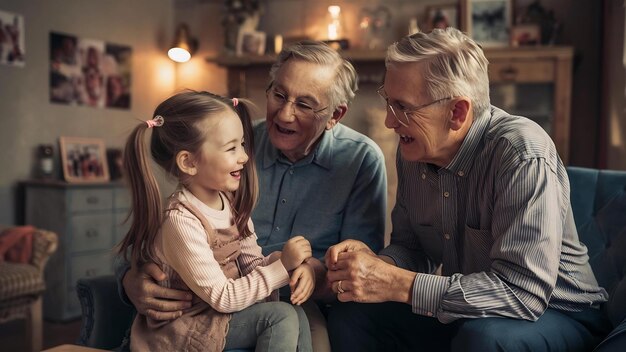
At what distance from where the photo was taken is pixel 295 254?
5.10 ft

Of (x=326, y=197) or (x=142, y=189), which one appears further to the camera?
(x=326, y=197)

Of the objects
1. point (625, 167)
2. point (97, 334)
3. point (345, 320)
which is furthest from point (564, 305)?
point (625, 167)

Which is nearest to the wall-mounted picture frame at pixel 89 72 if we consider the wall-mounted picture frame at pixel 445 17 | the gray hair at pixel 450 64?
the wall-mounted picture frame at pixel 445 17

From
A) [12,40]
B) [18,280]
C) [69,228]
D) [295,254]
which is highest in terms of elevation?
[12,40]

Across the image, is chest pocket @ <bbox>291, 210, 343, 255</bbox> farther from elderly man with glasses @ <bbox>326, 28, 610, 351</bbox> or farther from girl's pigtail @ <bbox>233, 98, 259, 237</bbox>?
girl's pigtail @ <bbox>233, 98, 259, 237</bbox>

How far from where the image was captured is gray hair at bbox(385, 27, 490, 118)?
1571 mm

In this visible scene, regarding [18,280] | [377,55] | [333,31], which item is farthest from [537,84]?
[18,280]

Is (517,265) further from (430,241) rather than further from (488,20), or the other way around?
(488,20)

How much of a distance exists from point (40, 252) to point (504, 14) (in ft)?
11.4

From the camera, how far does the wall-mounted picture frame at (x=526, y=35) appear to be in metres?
4.67

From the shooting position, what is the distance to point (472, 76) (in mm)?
1588

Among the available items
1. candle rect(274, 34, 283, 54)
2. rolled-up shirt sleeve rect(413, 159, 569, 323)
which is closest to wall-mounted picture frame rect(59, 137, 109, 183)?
candle rect(274, 34, 283, 54)

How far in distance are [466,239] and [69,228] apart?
122 inches

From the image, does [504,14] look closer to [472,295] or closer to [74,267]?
[74,267]
